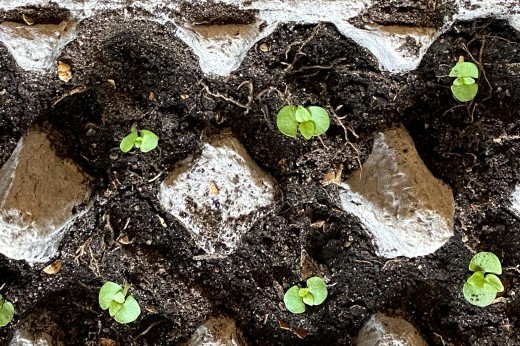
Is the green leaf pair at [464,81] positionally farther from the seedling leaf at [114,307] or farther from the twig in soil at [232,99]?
the seedling leaf at [114,307]

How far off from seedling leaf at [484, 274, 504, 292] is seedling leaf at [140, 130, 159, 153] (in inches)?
24.4

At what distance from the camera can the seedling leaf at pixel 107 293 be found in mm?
1214

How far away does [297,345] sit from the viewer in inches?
49.6

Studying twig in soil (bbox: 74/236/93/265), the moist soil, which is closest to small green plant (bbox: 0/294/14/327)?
the moist soil

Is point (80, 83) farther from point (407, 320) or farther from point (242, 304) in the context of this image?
point (407, 320)

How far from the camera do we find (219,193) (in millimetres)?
1195

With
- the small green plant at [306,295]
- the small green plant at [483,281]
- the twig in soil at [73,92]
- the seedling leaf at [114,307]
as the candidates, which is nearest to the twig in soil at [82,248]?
the seedling leaf at [114,307]

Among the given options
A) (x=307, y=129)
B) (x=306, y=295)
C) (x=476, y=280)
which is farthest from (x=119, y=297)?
(x=476, y=280)

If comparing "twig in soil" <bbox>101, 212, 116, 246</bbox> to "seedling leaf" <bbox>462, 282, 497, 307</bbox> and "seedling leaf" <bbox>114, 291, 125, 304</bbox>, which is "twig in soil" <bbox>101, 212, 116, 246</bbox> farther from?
"seedling leaf" <bbox>462, 282, 497, 307</bbox>

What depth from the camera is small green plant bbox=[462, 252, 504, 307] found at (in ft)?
3.87

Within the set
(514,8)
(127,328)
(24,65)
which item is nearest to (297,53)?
(514,8)

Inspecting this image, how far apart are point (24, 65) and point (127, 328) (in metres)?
0.50

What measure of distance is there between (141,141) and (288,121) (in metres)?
0.26

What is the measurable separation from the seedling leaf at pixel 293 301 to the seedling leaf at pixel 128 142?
0.38 metres
